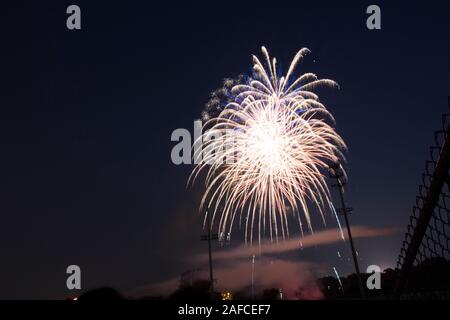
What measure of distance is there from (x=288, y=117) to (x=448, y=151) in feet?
81.1

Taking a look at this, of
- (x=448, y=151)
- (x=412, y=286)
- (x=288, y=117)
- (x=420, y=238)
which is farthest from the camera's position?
(x=288, y=117)

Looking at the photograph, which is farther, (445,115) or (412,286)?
(412,286)
